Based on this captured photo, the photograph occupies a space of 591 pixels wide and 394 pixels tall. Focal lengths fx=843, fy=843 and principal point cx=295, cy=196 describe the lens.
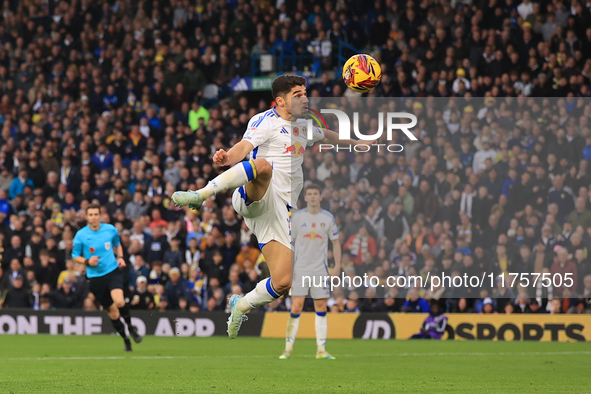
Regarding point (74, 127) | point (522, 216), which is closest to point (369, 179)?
point (522, 216)

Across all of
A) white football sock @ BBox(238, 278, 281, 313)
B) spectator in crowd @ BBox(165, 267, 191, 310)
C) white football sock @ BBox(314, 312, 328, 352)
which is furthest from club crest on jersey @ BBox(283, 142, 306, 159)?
spectator in crowd @ BBox(165, 267, 191, 310)

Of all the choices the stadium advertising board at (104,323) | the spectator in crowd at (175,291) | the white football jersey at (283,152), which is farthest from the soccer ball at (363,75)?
the spectator in crowd at (175,291)

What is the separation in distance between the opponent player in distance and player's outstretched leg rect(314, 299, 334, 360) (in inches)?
165

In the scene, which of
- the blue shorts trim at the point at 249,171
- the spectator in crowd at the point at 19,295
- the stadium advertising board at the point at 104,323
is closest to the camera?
the blue shorts trim at the point at 249,171

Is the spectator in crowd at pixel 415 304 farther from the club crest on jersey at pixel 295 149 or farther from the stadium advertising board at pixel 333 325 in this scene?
the club crest on jersey at pixel 295 149

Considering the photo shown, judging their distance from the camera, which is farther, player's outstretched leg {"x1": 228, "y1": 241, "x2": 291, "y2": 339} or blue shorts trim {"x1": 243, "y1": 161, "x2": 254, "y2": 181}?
player's outstretched leg {"x1": 228, "y1": 241, "x2": 291, "y2": 339}

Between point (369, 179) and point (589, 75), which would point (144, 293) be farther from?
point (589, 75)

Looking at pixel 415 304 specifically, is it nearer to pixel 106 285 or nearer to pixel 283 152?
pixel 106 285

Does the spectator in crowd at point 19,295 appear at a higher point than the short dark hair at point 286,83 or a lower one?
lower

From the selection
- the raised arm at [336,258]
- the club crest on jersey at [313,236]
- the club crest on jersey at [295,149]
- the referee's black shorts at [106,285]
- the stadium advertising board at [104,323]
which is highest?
the club crest on jersey at [295,149]

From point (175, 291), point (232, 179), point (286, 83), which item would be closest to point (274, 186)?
point (232, 179)

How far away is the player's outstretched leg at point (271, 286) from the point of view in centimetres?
780

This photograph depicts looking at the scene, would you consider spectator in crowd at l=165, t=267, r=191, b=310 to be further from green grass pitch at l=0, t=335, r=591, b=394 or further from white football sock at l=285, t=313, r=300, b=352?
white football sock at l=285, t=313, r=300, b=352

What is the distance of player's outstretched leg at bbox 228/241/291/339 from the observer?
7.80 meters
